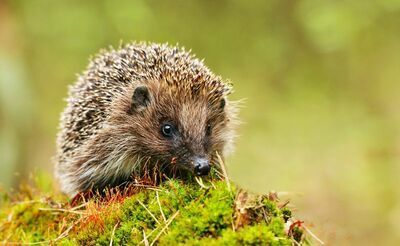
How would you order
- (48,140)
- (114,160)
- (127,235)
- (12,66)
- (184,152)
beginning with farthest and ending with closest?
1. (48,140)
2. (12,66)
3. (114,160)
4. (184,152)
5. (127,235)

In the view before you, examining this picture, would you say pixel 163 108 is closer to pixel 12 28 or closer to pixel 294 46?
pixel 12 28

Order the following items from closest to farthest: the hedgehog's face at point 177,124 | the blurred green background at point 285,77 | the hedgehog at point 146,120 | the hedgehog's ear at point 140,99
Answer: the hedgehog's face at point 177,124, the hedgehog at point 146,120, the hedgehog's ear at point 140,99, the blurred green background at point 285,77

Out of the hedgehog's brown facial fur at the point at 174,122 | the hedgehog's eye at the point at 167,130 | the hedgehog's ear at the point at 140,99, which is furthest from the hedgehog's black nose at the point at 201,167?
the hedgehog's ear at the point at 140,99

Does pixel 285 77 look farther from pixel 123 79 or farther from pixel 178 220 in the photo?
pixel 178 220

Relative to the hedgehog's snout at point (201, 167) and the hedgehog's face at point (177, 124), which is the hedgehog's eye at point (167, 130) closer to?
the hedgehog's face at point (177, 124)

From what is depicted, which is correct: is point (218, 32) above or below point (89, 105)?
above

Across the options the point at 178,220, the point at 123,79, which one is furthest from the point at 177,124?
the point at 178,220

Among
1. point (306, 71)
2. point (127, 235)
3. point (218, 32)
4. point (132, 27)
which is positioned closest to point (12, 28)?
point (132, 27)
